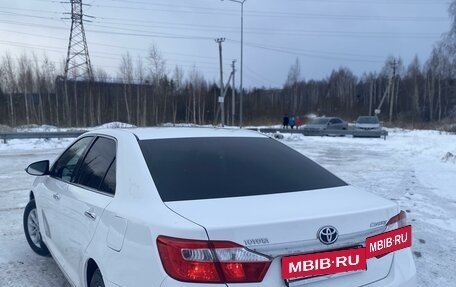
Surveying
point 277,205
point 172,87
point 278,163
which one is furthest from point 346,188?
point 172,87

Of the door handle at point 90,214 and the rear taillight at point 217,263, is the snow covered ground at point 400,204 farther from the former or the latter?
the rear taillight at point 217,263

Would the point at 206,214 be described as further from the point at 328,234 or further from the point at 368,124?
the point at 368,124

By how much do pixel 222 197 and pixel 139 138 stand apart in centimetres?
99

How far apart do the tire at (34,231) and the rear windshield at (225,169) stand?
2.51 m

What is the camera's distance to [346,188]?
2939mm

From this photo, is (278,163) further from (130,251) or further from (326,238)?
(130,251)

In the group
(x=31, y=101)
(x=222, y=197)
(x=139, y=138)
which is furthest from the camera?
(x=31, y=101)

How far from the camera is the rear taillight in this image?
6.46 feet

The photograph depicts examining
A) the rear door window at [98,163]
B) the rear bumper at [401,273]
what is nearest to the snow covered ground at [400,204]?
the rear door window at [98,163]

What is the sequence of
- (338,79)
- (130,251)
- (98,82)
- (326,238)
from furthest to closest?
1. (338,79)
2. (98,82)
3. (130,251)
4. (326,238)

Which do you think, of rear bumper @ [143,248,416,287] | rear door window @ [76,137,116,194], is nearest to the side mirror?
rear door window @ [76,137,116,194]

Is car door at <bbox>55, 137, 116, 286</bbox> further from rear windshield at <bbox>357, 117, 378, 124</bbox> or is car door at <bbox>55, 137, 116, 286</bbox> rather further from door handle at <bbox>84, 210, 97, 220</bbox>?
rear windshield at <bbox>357, 117, 378, 124</bbox>

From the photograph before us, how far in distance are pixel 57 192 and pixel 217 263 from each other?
2.37 m

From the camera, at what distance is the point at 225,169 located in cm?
291
